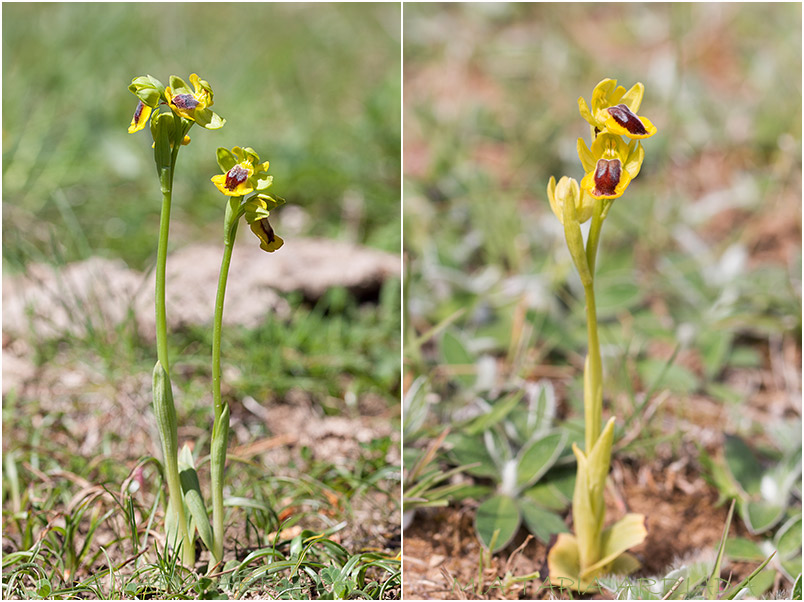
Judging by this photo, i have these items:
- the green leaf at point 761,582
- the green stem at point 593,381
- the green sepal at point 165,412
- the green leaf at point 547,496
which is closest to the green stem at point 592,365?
the green stem at point 593,381

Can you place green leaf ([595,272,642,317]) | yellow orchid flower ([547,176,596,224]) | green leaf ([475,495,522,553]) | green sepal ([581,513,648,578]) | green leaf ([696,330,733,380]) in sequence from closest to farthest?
yellow orchid flower ([547,176,596,224]), green sepal ([581,513,648,578]), green leaf ([475,495,522,553]), green leaf ([696,330,733,380]), green leaf ([595,272,642,317])

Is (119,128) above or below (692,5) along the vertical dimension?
below

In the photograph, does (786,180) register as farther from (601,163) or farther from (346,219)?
(601,163)

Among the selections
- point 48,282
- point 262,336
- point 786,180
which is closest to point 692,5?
point 786,180

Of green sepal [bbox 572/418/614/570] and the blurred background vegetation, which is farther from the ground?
the blurred background vegetation

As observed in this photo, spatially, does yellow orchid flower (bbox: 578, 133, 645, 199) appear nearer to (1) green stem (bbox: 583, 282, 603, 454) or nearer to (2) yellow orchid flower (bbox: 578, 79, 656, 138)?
(2) yellow orchid flower (bbox: 578, 79, 656, 138)

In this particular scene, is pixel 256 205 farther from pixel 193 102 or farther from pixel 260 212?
pixel 193 102

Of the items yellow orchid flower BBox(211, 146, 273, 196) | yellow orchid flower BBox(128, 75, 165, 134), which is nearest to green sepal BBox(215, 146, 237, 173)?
yellow orchid flower BBox(211, 146, 273, 196)
